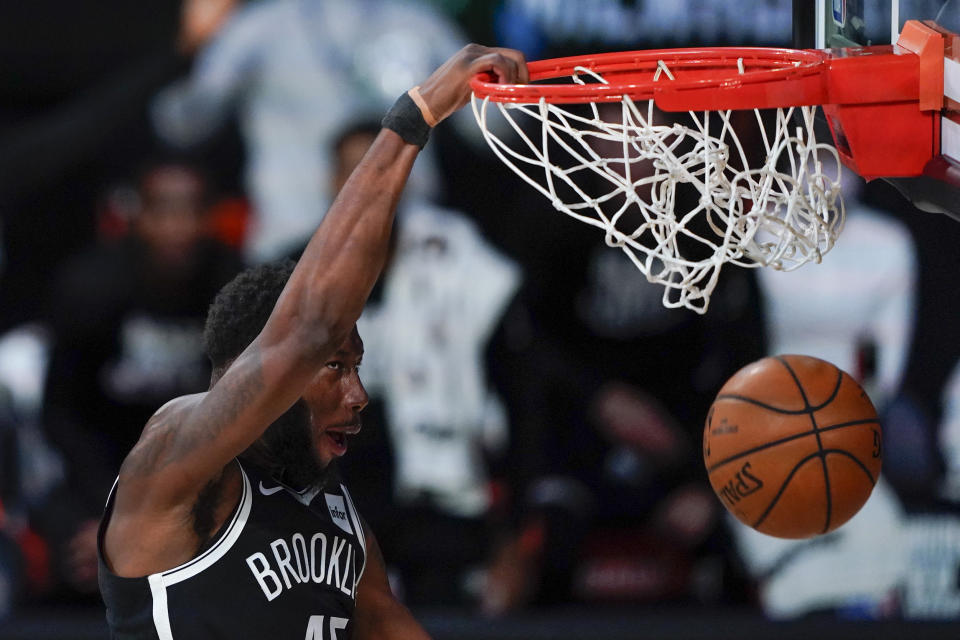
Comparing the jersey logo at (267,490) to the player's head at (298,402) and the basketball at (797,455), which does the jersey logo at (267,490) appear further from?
the basketball at (797,455)

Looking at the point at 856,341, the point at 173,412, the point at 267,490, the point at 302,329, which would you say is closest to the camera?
the point at 302,329

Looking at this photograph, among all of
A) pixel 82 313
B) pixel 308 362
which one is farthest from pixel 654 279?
pixel 82 313

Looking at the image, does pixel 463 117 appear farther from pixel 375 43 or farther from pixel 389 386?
pixel 389 386

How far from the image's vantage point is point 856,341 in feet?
14.3

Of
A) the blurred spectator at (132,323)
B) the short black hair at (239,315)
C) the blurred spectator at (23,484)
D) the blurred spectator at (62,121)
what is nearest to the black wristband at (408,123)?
the short black hair at (239,315)

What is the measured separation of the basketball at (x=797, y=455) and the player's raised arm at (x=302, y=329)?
1.23 m

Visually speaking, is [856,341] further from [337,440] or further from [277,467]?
[277,467]

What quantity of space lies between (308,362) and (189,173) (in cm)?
287

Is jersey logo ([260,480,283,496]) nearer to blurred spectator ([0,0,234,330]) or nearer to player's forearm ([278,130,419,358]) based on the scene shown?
player's forearm ([278,130,419,358])

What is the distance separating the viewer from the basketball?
8.70 ft

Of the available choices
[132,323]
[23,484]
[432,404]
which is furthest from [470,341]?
[23,484]

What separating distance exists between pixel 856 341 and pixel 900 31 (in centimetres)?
224

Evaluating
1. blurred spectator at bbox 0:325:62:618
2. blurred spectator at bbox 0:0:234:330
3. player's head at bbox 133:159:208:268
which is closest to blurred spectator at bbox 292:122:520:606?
player's head at bbox 133:159:208:268

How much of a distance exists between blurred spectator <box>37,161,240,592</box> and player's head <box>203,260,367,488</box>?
7.45ft
